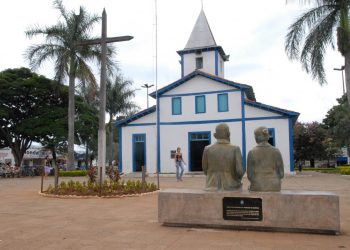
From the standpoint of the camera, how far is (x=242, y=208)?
234 inches

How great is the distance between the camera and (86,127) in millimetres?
31375

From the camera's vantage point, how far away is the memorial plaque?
5.84m

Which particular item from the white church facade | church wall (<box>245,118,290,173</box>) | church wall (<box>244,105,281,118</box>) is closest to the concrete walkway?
church wall (<box>245,118,290,173</box>)

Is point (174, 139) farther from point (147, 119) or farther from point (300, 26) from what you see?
point (300, 26)

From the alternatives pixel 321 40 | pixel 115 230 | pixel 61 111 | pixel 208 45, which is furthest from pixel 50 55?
pixel 115 230

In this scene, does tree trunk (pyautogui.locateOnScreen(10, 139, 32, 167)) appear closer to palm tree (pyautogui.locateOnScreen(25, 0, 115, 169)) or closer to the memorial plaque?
palm tree (pyautogui.locateOnScreen(25, 0, 115, 169))

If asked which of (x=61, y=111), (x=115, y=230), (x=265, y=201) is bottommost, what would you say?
(x=115, y=230)

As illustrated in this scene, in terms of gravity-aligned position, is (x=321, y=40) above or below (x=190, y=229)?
above

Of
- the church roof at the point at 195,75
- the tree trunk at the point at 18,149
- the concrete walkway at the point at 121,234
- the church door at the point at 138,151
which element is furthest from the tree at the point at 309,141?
the concrete walkway at the point at 121,234

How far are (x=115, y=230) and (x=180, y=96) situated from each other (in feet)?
66.2

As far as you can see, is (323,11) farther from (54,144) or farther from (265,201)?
(54,144)

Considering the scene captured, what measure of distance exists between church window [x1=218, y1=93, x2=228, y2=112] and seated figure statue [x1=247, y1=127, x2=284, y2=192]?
1867cm

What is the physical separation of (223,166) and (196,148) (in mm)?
19162

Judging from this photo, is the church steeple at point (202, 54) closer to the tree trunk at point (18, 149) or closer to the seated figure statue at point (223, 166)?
the tree trunk at point (18, 149)
